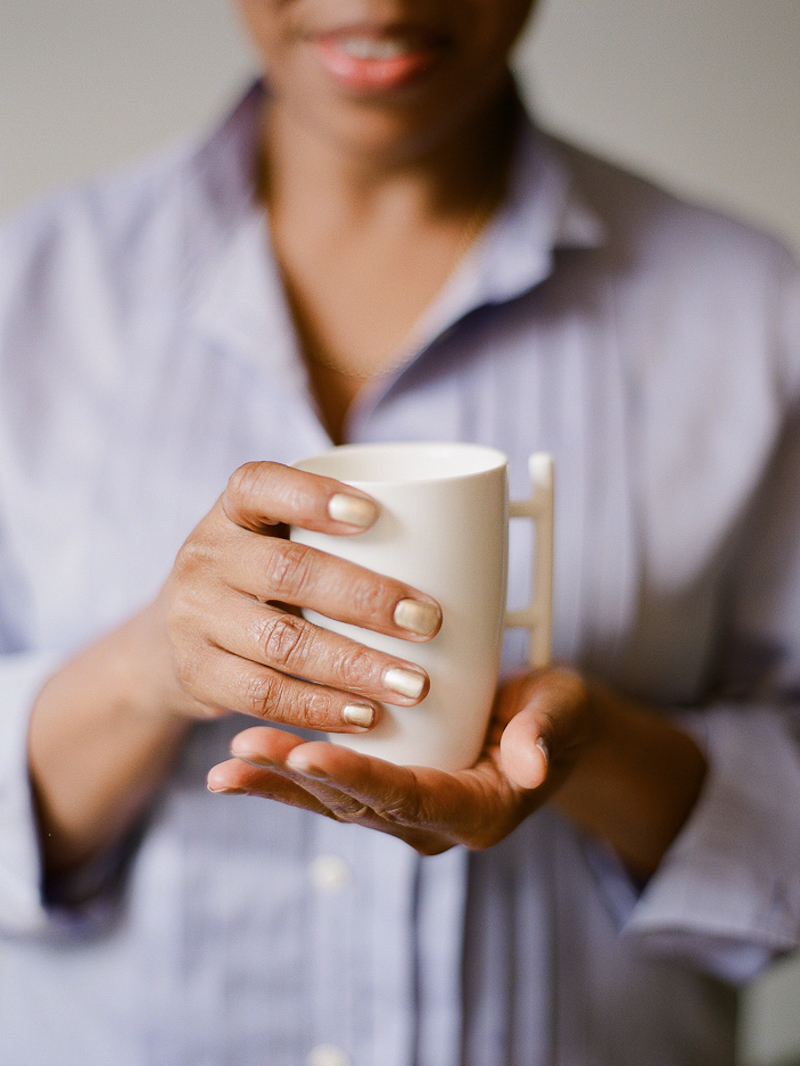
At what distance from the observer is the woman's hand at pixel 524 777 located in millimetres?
266

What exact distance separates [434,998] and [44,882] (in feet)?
0.68

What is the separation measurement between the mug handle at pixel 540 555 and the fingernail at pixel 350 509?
0.07 metres

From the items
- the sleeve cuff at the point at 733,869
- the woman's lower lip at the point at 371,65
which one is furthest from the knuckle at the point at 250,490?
the sleeve cuff at the point at 733,869

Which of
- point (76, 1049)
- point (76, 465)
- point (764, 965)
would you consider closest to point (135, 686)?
point (76, 465)

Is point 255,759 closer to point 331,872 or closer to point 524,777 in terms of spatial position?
point 524,777

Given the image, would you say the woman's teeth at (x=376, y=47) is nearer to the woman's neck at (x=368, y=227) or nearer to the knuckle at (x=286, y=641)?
the woman's neck at (x=368, y=227)

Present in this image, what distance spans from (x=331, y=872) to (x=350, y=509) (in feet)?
0.84

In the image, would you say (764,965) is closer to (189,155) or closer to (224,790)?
(224,790)

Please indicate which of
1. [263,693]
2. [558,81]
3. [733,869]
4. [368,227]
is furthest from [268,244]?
[733,869]

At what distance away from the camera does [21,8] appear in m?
0.46

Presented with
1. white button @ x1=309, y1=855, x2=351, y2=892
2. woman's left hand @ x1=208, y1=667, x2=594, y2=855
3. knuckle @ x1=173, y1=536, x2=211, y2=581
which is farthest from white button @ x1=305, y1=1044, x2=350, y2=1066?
knuckle @ x1=173, y1=536, x2=211, y2=581

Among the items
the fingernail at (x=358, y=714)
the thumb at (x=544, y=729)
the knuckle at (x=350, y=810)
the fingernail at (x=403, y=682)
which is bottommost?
the thumb at (x=544, y=729)

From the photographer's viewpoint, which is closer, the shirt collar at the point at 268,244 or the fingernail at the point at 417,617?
the fingernail at the point at 417,617

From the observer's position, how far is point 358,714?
0.96 ft
